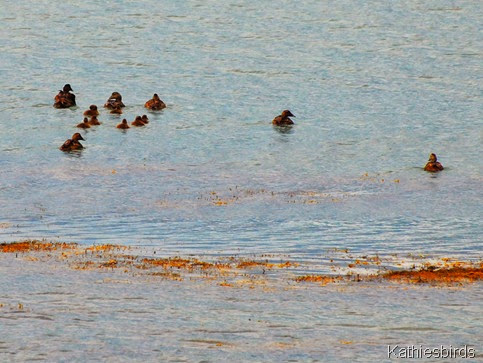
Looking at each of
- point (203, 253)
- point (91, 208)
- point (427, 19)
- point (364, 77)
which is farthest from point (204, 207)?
point (427, 19)

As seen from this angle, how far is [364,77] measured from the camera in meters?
59.2

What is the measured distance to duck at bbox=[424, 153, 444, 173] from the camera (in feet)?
131

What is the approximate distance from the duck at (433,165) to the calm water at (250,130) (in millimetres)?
297

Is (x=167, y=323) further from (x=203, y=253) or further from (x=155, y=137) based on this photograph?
(x=155, y=137)

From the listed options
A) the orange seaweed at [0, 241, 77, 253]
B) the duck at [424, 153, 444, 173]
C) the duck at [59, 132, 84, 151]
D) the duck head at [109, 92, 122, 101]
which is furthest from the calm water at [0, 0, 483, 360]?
the orange seaweed at [0, 241, 77, 253]

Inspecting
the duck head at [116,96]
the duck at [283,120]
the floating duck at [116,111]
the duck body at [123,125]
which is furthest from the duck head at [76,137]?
the duck at [283,120]

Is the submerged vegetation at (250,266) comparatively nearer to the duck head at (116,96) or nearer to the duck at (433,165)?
the duck at (433,165)

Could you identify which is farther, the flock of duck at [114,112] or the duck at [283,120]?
the duck at [283,120]

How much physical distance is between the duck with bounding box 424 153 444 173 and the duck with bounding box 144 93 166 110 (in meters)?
15.1

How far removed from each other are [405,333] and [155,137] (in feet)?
84.6

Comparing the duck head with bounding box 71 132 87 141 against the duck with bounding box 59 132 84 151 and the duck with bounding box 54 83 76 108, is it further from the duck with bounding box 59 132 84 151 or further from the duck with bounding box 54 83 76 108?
the duck with bounding box 54 83 76 108

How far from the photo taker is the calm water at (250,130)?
1256 inches

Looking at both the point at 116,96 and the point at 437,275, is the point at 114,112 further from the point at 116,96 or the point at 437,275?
the point at 437,275

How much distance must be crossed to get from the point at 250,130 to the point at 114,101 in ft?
22.4
